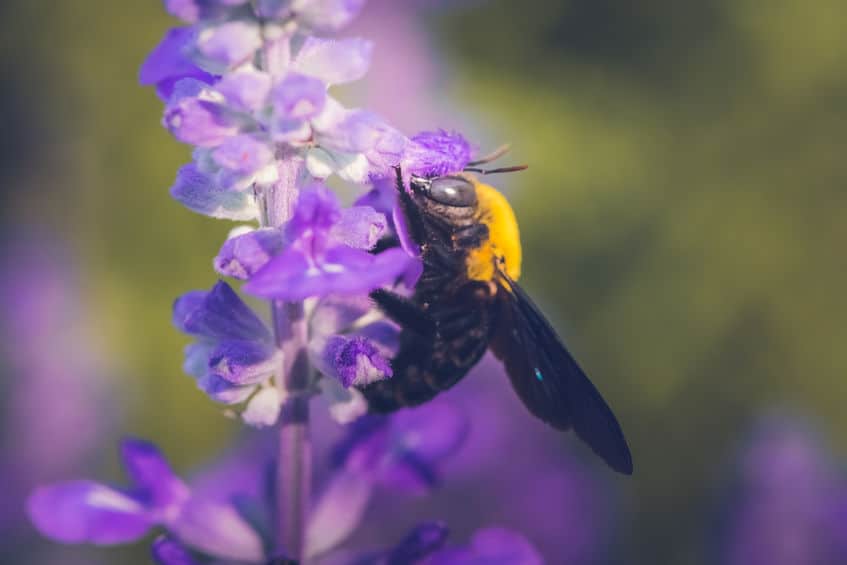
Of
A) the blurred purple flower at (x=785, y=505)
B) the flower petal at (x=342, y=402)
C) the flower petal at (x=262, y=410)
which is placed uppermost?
the flower petal at (x=262, y=410)

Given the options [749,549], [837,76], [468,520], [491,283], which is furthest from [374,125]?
[837,76]

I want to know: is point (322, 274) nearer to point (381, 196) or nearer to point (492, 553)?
point (381, 196)

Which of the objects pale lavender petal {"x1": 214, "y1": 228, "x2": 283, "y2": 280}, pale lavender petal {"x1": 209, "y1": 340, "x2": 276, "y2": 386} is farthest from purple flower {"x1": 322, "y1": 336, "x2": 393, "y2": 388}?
pale lavender petal {"x1": 214, "y1": 228, "x2": 283, "y2": 280}

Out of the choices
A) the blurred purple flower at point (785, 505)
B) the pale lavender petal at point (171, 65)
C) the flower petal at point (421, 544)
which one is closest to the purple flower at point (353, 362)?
the flower petal at point (421, 544)

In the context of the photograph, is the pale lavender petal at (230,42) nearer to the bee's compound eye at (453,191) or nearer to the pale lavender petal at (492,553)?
the bee's compound eye at (453,191)

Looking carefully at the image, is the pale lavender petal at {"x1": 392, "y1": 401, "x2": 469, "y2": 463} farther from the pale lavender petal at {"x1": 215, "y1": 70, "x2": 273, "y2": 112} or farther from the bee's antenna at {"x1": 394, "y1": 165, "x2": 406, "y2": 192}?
the pale lavender petal at {"x1": 215, "y1": 70, "x2": 273, "y2": 112}

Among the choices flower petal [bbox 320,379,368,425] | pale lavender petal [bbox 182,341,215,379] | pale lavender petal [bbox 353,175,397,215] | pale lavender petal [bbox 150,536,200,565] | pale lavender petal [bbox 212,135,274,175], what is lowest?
pale lavender petal [bbox 150,536,200,565]
